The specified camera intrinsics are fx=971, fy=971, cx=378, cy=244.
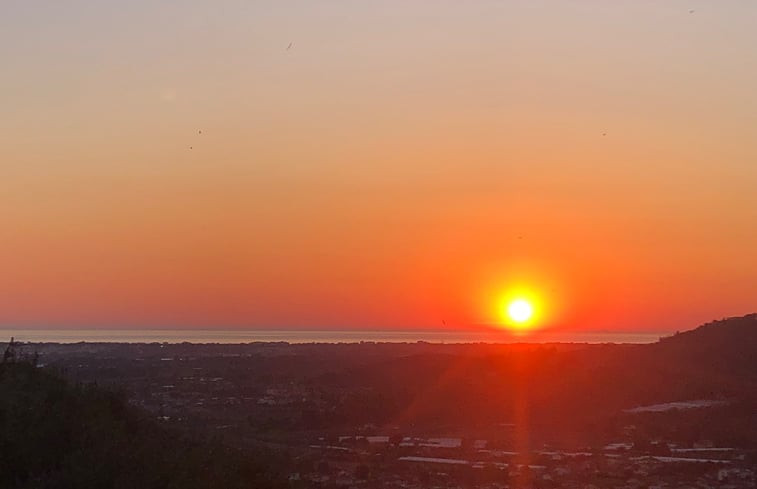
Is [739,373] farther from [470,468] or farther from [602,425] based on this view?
[470,468]

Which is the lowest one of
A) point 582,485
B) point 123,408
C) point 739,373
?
point 582,485

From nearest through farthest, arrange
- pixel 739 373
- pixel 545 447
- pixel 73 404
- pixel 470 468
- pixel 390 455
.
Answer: pixel 73 404, pixel 470 468, pixel 390 455, pixel 545 447, pixel 739 373

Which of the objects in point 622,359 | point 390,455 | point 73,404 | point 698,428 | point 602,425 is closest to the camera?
point 73,404

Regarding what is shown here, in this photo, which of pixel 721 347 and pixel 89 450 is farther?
pixel 721 347

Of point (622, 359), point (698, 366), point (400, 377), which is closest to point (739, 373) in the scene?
point (698, 366)

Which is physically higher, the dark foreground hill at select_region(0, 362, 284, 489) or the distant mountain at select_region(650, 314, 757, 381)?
the distant mountain at select_region(650, 314, 757, 381)

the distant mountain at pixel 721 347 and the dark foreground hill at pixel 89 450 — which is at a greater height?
the distant mountain at pixel 721 347

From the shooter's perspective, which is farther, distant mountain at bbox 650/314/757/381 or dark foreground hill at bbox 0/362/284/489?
distant mountain at bbox 650/314/757/381

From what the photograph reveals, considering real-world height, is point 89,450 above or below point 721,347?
below
